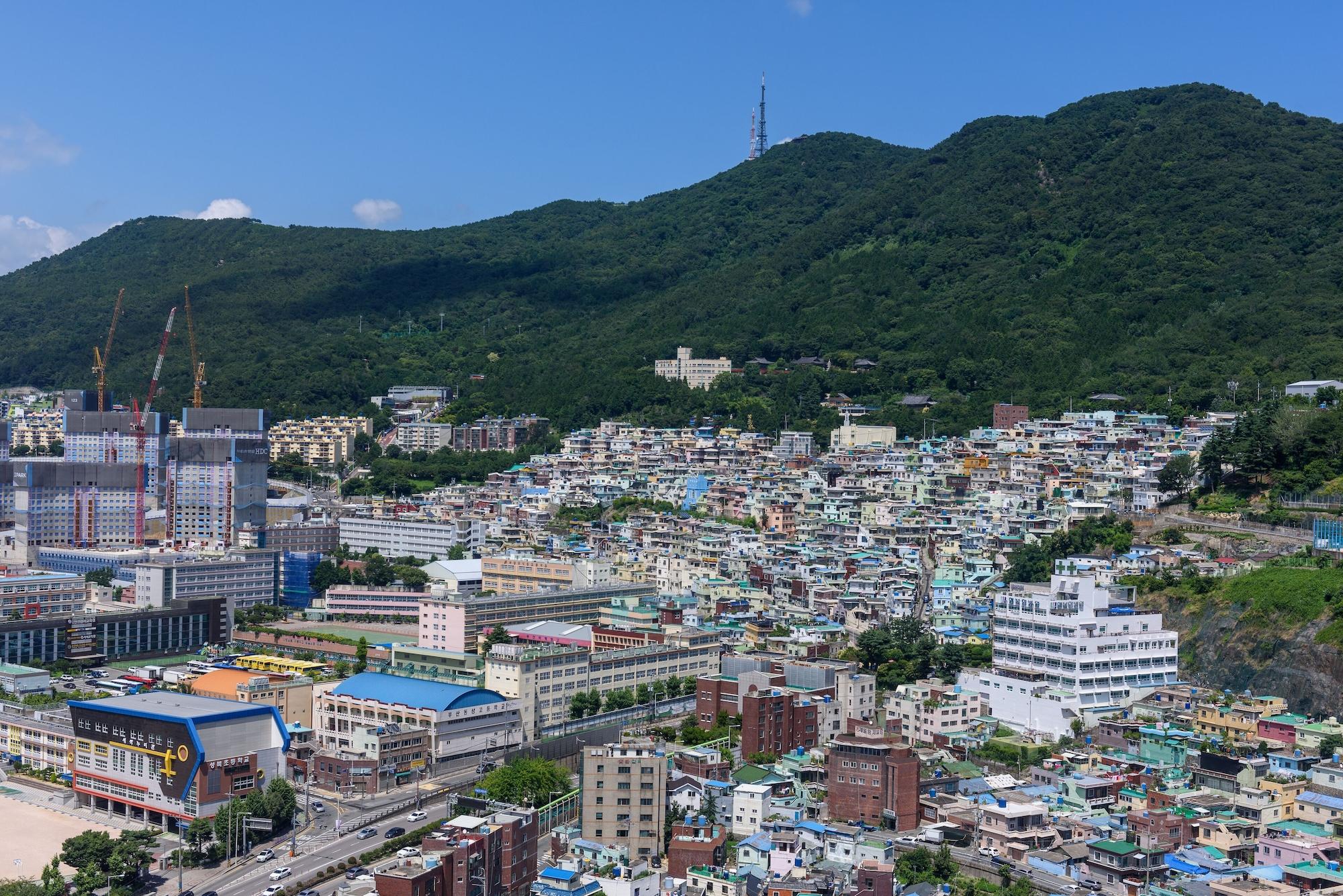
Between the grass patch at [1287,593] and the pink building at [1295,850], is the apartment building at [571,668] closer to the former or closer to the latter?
the grass patch at [1287,593]

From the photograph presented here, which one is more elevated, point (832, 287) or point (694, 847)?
point (832, 287)

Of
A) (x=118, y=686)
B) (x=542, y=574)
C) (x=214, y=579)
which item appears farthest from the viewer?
(x=214, y=579)

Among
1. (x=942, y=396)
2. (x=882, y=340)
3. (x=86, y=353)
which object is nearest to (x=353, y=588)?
(x=942, y=396)

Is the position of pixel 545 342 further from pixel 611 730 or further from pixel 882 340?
pixel 611 730

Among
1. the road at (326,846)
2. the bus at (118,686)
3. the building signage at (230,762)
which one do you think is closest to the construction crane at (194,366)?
the bus at (118,686)

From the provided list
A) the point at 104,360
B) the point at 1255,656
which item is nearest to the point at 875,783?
the point at 1255,656

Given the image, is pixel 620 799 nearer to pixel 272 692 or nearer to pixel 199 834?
pixel 199 834

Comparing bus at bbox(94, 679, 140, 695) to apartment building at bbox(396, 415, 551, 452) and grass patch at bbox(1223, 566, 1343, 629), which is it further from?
apartment building at bbox(396, 415, 551, 452)

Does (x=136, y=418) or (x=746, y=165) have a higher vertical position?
(x=746, y=165)
